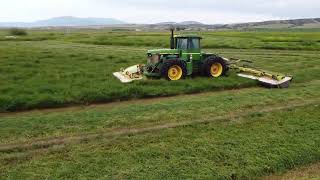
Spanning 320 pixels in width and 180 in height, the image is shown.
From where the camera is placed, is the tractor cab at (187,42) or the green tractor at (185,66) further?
the tractor cab at (187,42)

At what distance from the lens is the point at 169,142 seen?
1337cm

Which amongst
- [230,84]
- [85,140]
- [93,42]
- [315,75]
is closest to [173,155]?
[85,140]

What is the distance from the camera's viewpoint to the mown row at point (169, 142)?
11461 mm

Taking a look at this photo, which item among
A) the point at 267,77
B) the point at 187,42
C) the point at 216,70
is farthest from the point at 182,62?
the point at 267,77

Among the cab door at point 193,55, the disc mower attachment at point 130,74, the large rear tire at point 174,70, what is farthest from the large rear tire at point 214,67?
the disc mower attachment at point 130,74

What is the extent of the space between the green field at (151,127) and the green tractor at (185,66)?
71 cm

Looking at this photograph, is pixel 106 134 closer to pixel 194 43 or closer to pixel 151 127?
pixel 151 127

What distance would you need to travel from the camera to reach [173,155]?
12422 mm

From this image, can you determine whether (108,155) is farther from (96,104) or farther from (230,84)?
(230,84)

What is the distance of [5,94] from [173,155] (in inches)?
346

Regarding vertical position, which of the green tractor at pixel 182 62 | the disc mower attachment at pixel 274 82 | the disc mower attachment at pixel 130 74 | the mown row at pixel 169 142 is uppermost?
the green tractor at pixel 182 62

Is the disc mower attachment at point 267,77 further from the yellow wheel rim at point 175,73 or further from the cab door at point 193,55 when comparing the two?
the yellow wheel rim at point 175,73

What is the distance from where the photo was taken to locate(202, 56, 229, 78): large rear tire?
23.9m

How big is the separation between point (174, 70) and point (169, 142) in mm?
10002
